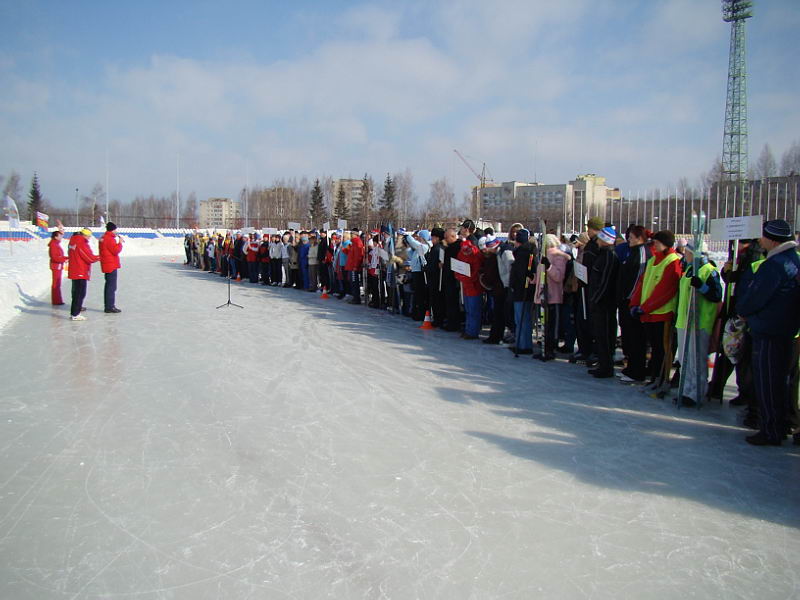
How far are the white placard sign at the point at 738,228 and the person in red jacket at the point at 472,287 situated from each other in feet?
14.6

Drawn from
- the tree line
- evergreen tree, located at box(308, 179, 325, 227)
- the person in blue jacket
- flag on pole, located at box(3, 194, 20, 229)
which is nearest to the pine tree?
the tree line

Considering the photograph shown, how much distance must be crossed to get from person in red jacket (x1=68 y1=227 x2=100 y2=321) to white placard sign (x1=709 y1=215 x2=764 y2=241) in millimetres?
11084

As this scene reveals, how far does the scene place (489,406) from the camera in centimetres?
623

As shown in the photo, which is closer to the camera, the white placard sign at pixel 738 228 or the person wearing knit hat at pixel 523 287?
the white placard sign at pixel 738 228

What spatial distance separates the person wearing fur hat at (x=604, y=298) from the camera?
24.7 feet

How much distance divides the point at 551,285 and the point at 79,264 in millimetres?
9405

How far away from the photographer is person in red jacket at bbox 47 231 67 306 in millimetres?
12836

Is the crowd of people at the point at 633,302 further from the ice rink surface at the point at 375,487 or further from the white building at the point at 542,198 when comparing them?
the white building at the point at 542,198

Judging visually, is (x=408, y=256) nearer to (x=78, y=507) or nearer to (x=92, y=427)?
(x=92, y=427)

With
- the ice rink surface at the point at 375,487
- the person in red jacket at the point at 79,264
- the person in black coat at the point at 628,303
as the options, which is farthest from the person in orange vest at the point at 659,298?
the person in red jacket at the point at 79,264

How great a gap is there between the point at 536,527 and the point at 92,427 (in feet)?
13.8

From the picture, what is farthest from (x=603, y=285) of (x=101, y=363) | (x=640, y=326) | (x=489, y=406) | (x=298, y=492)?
(x=101, y=363)

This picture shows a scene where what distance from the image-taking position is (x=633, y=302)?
716 centimetres

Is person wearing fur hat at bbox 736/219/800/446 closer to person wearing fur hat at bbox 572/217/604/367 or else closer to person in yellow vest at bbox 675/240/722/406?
person in yellow vest at bbox 675/240/722/406
